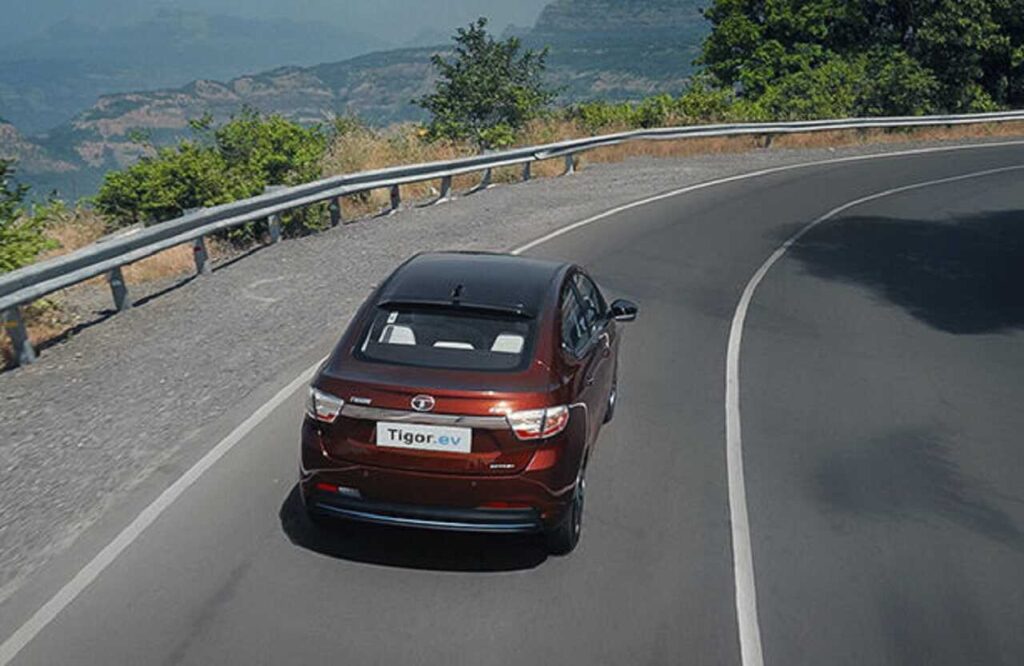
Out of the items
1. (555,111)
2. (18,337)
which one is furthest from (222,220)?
(555,111)

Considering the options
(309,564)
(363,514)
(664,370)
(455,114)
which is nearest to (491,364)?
(363,514)

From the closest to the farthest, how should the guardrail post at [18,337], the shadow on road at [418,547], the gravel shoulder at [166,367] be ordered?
the shadow on road at [418,547], the gravel shoulder at [166,367], the guardrail post at [18,337]

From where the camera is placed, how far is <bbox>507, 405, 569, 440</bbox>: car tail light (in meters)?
5.87

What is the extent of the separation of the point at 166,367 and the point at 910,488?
6.63 m

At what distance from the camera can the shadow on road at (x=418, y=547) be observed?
20.8ft

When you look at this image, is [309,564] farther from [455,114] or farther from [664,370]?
[455,114]

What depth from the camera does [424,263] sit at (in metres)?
7.36

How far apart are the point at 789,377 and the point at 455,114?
72.6 ft

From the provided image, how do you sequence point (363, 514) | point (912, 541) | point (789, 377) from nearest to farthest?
point (363, 514) < point (912, 541) < point (789, 377)

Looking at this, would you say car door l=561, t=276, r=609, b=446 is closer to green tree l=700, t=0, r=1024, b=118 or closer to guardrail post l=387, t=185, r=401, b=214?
guardrail post l=387, t=185, r=401, b=214

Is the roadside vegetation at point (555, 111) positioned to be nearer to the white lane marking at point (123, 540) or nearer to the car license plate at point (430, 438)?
the white lane marking at point (123, 540)

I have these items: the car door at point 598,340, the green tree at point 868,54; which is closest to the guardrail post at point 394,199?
the car door at point 598,340

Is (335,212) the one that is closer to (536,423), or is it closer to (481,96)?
(536,423)

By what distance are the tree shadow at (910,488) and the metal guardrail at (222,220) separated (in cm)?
750
